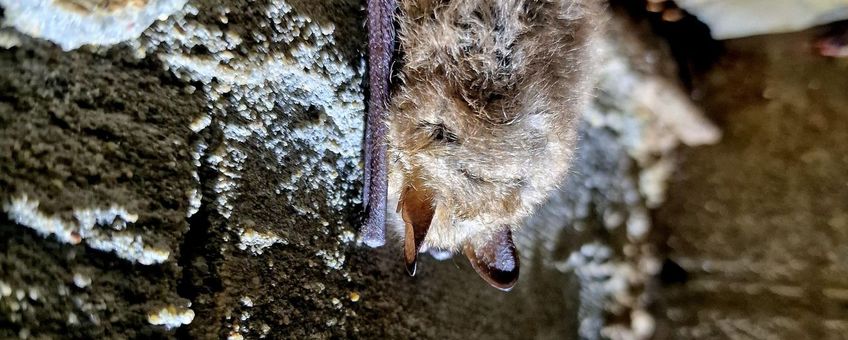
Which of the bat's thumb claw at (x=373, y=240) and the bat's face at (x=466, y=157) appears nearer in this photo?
the bat's face at (x=466, y=157)

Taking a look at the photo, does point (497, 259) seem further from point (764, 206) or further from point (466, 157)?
point (764, 206)

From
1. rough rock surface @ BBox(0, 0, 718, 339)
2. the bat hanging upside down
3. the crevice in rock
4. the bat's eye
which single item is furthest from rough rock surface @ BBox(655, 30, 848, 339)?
the crevice in rock

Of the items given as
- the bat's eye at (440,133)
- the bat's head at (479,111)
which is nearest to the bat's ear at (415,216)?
the bat's head at (479,111)

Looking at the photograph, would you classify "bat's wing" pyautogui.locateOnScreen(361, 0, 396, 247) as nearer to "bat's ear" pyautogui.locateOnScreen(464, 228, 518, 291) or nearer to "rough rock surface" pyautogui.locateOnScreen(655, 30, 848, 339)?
"bat's ear" pyautogui.locateOnScreen(464, 228, 518, 291)

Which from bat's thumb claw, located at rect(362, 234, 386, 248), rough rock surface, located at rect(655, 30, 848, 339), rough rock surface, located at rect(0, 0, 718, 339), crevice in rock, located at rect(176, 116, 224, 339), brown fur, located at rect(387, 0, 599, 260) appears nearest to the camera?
rough rock surface, located at rect(0, 0, 718, 339)

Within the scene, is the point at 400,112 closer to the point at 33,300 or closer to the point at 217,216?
the point at 217,216

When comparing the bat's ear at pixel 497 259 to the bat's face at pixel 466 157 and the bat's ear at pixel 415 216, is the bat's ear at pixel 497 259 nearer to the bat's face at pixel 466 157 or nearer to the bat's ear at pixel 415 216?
the bat's face at pixel 466 157
